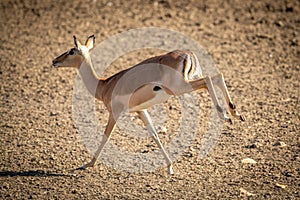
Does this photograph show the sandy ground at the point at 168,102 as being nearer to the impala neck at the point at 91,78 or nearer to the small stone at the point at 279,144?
the small stone at the point at 279,144

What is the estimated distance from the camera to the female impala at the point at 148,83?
6.55 m

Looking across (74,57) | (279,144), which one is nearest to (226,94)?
(279,144)

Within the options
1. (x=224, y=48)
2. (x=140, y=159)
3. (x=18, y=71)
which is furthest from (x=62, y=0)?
(x=140, y=159)

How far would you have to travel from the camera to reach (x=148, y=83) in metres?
6.80

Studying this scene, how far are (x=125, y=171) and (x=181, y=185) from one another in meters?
0.75

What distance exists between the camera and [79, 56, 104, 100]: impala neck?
24.1 feet

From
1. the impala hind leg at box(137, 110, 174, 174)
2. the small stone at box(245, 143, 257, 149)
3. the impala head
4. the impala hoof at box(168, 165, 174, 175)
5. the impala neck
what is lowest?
the small stone at box(245, 143, 257, 149)

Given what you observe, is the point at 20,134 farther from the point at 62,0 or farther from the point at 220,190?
the point at 62,0

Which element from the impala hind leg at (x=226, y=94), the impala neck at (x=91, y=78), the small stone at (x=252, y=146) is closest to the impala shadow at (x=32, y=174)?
the impala neck at (x=91, y=78)

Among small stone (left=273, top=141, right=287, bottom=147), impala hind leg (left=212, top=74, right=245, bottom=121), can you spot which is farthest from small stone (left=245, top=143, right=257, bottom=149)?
impala hind leg (left=212, top=74, right=245, bottom=121)

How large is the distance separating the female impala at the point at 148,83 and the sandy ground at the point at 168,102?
48 cm

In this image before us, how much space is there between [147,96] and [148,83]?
0.46 feet

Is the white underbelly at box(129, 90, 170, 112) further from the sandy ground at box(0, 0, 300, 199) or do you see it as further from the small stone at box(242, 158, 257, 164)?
the small stone at box(242, 158, 257, 164)

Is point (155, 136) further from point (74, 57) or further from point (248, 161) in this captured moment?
point (74, 57)
